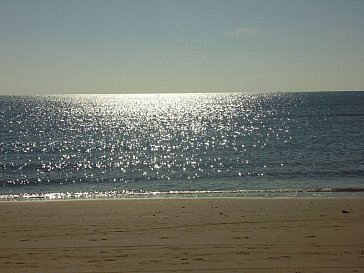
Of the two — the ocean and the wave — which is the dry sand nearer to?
the wave

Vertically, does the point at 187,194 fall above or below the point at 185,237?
below

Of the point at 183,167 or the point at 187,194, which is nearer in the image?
the point at 187,194

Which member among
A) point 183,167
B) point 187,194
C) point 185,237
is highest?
point 185,237

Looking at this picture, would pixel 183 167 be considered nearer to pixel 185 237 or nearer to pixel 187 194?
pixel 187 194

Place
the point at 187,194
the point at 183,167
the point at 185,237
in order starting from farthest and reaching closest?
the point at 183,167 < the point at 187,194 < the point at 185,237

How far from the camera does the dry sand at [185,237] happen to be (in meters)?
11.7

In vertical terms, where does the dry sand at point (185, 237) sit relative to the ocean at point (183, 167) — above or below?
above

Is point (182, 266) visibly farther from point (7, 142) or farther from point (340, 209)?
point (7, 142)

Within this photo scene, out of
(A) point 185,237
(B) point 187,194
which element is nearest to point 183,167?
(B) point 187,194

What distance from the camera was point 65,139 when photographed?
69.6m

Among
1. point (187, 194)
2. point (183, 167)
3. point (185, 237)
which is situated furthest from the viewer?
point (183, 167)

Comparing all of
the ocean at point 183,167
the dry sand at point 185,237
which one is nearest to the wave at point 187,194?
the ocean at point 183,167

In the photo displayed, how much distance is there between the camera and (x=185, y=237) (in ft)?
47.7

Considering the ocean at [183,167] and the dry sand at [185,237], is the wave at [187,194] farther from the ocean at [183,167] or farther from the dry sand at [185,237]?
the dry sand at [185,237]
